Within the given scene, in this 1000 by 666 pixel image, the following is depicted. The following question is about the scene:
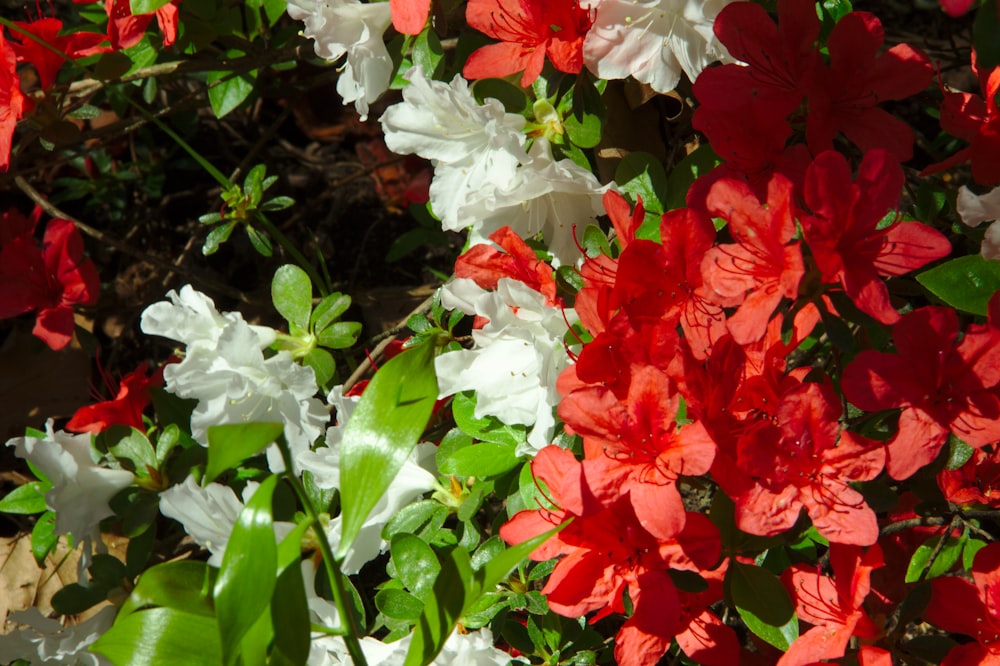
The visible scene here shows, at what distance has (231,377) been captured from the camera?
1.29 metres

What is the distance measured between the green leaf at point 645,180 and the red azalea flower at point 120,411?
34.6 inches

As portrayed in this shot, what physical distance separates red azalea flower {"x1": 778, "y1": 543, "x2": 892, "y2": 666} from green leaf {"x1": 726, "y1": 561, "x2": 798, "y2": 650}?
0.06 feet

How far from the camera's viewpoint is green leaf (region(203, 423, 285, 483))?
0.73 metres

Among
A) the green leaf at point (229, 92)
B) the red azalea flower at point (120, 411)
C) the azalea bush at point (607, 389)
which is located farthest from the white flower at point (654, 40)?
the red azalea flower at point (120, 411)

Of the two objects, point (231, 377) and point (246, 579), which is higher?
point (246, 579)

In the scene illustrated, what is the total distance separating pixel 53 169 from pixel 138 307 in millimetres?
444

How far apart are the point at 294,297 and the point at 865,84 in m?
0.87

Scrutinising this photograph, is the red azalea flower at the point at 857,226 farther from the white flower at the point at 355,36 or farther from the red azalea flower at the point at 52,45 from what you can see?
the red azalea flower at the point at 52,45

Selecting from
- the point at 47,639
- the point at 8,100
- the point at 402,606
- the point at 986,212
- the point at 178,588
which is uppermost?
the point at 986,212

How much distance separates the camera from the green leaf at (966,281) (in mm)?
986

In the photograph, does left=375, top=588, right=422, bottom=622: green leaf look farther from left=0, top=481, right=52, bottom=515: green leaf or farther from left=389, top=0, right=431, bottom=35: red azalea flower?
left=389, top=0, right=431, bottom=35: red azalea flower

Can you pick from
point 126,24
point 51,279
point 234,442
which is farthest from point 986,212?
point 51,279

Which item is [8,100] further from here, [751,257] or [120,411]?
[751,257]

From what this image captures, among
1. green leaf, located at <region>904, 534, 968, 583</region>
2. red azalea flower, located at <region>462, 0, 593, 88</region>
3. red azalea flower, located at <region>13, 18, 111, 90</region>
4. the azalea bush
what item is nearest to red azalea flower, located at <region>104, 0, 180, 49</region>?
the azalea bush
